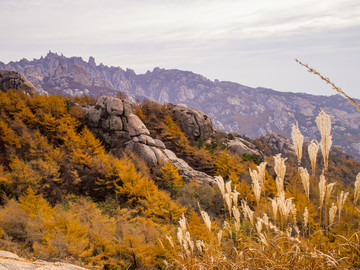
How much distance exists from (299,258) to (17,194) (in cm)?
2586

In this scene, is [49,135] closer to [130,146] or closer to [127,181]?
[130,146]

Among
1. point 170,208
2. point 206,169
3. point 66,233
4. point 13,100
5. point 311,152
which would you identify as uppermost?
point 13,100

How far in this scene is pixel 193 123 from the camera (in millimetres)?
49188

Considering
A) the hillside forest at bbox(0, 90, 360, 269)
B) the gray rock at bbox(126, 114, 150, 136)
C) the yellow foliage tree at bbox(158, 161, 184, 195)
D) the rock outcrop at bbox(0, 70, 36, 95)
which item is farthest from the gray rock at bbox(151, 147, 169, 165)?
the rock outcrop at bbox(0, 70, 36, 95)

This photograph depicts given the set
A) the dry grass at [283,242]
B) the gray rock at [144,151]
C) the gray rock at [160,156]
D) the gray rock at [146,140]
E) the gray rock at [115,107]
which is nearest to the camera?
the dry grass at [283,242]

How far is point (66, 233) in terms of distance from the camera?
1355 cm

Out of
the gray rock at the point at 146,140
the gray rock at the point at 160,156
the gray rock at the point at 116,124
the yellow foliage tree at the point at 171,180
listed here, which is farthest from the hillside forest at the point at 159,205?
the gray rock at the point at 116,124

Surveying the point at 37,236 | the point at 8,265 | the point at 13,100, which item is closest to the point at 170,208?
the point at 37,236

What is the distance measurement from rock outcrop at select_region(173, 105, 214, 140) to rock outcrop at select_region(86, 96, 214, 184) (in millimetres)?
12062

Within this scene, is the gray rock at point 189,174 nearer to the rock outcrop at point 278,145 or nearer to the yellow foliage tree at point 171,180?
the yellow foliage tree at point 171,180

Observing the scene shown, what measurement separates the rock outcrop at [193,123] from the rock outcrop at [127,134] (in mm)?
12062

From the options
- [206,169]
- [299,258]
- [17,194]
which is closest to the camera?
[299,258]

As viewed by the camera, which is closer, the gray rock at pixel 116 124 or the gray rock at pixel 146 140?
the gray rock at pixel 146 140

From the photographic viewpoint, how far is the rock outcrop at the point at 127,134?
111 ft
